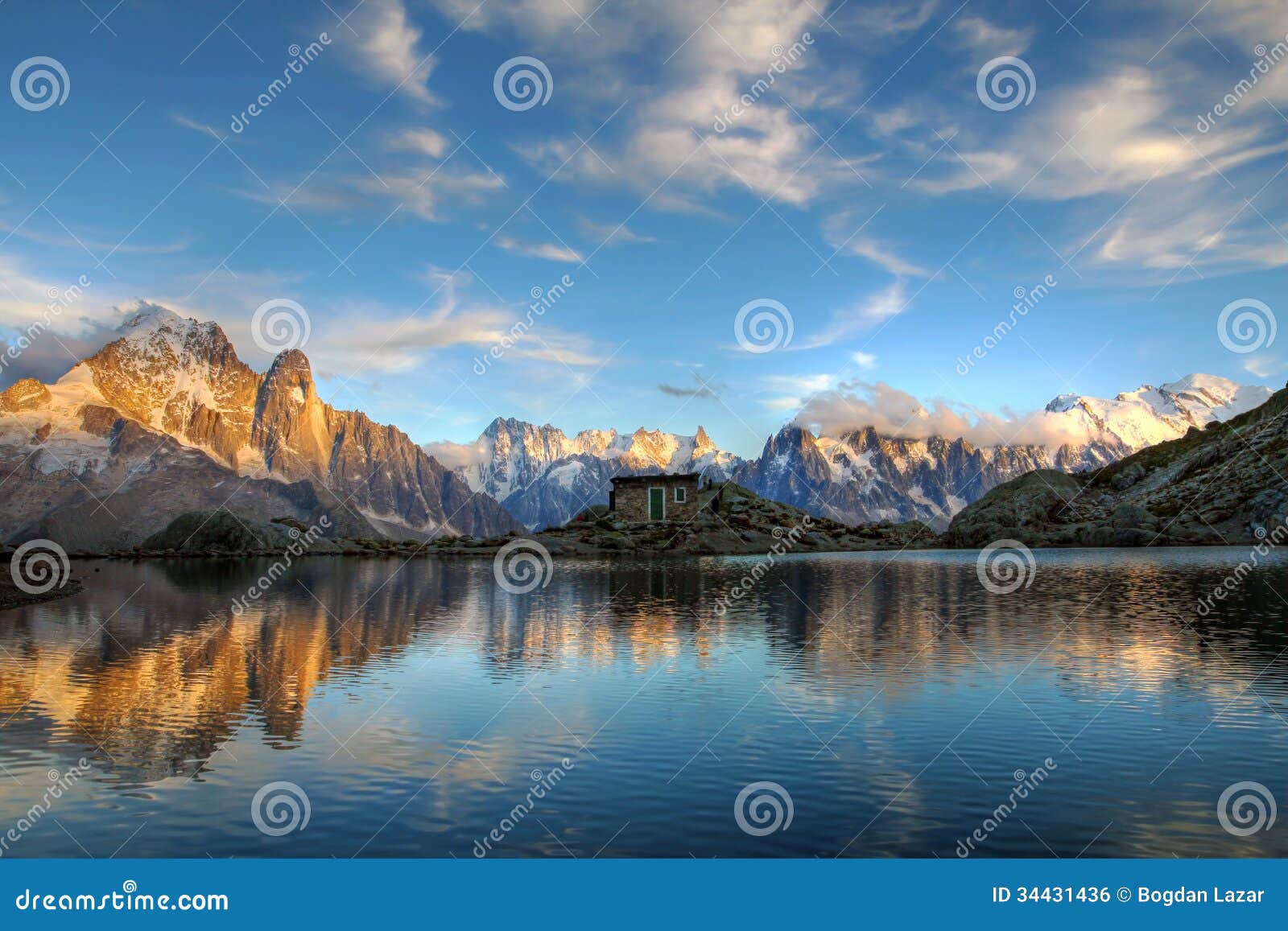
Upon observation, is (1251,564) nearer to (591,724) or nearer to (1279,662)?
(1279,662)

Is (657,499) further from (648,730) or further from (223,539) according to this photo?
(648,730)

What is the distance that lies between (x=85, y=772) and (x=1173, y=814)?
26.9 metres

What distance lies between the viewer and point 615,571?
112 meters

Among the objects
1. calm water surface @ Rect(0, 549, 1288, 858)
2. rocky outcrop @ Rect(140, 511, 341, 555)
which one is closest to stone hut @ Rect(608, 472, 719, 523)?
rocky outcrop @ Rect(140, 511, 341, 555)

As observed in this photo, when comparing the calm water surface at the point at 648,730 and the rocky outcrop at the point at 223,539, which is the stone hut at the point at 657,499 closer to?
the rocky outcrop at the point at 223,539

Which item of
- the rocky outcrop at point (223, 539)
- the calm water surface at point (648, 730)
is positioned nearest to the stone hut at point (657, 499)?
the rocky outcrop at point (223, 539)

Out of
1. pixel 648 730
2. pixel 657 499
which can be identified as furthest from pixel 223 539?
pixel 648 730

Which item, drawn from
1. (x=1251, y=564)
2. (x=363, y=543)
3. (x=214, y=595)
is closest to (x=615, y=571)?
(x=214, y=595)

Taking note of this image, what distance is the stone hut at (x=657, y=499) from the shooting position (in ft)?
613

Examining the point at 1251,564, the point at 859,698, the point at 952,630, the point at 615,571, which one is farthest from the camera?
the point at 615,571

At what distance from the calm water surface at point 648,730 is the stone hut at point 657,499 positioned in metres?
129

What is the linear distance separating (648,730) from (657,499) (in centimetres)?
16010

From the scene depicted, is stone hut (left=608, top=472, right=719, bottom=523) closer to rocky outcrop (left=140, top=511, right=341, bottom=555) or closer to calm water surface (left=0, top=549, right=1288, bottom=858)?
rocky outcrop (left=140, top=511, right=341, bottom=555)

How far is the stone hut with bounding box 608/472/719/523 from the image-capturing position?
18688 centimetres
